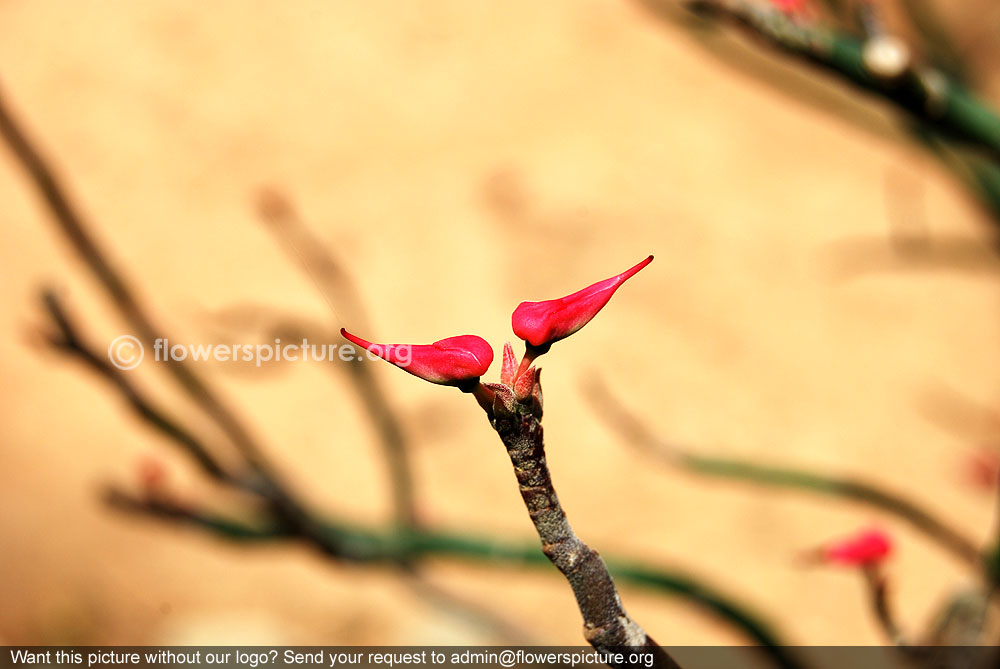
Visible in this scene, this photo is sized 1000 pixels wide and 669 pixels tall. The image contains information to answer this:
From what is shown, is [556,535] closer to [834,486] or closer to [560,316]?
[560,316]

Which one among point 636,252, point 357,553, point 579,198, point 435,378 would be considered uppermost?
point 579,198

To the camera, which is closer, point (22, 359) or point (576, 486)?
point (576, 486)

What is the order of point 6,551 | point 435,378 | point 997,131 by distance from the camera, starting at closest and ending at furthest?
point 435,378
point 997,131
point 6,551

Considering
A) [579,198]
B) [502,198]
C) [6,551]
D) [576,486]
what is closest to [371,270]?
[502,198]

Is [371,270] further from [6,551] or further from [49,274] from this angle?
[6,551]

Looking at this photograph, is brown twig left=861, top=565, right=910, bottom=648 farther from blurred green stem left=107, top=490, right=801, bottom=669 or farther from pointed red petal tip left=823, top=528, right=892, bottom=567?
blurred green stem left=107, top=490, right=801, bottom=669

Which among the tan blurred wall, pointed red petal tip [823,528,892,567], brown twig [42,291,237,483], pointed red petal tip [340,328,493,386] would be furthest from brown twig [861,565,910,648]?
the tan blurred wall

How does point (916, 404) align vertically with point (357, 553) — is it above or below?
above
